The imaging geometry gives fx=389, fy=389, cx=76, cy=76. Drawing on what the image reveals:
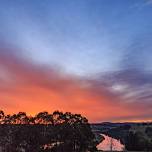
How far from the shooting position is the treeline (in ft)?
478

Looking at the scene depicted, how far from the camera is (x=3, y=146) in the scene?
479 ft

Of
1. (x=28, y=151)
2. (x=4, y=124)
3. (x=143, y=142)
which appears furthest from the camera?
(x=143, y=142)

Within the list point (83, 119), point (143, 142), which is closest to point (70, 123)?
point (83, 119)

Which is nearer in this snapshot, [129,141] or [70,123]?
[70,123]

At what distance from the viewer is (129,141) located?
199375mm

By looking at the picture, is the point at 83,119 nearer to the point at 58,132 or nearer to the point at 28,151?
the point at 58,132

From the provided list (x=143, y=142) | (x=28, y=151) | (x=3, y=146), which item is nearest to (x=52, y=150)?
(x=28, y=151)

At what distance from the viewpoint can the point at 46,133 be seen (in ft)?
494

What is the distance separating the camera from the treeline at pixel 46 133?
146m

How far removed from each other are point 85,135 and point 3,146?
34.6 metres

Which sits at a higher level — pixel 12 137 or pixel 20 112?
pixel 20 112

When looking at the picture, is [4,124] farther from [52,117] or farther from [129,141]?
[129,141]

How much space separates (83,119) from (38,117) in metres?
20.7

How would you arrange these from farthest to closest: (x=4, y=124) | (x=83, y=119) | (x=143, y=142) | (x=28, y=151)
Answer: (x=143, y=142)
(x=83, y=119)
(x=4, y=124)
(x=28, y=151)
